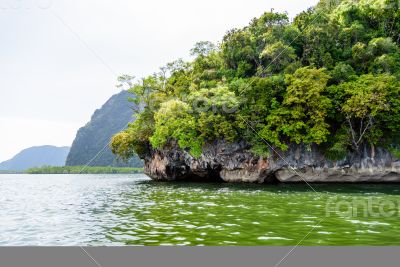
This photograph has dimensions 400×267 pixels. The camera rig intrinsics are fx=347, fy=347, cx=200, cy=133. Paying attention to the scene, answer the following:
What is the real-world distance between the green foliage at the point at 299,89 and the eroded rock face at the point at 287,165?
1.01 meters

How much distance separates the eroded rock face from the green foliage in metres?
1.01

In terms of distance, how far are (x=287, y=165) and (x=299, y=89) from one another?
7126 mm

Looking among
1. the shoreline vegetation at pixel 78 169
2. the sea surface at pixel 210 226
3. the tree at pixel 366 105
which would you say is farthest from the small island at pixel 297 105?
the shoreline vegetation at pixel 78 169

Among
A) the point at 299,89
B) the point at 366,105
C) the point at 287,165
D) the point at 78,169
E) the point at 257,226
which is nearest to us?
the point at 257,226

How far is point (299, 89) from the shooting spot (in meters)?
30.0

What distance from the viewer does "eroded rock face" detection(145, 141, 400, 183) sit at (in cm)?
3054

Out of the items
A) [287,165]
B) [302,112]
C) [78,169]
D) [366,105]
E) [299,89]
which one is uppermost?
[299,89]

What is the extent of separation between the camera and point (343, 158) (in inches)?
1222

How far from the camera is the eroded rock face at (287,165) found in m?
30.5

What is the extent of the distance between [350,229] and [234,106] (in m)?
22.6

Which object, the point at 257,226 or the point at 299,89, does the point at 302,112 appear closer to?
the point at 299,89

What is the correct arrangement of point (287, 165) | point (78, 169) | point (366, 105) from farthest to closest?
point (78, 169) < point (287, 165) < point (366, 105)

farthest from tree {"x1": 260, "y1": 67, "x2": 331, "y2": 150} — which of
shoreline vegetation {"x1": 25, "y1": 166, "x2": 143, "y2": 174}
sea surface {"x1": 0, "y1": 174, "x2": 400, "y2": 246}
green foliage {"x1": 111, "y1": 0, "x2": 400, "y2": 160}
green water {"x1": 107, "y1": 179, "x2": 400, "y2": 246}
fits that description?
shoreline vegetation {"x1": 25, "y1": 166, "x2": 143, "y2": 174}

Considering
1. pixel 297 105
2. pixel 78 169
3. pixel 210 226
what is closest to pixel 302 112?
pixel 297 105
